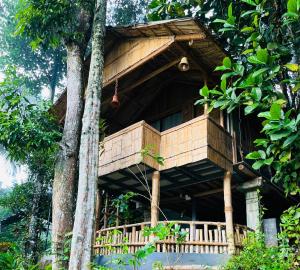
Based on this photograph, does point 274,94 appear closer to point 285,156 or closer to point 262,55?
point 262,55

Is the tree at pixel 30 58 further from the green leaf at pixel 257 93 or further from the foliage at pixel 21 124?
the green leaf at pixel 257 93

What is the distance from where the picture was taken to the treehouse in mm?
8961

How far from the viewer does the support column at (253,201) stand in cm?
998

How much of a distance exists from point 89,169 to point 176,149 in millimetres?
3475

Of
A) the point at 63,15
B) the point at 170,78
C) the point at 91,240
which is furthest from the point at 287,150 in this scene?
the point at 170,78

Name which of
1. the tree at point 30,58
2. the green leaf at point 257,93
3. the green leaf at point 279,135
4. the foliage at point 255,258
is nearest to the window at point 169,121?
the foliage at point 255,258

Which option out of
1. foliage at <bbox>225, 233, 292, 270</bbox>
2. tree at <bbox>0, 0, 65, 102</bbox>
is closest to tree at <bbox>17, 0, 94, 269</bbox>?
foliage at <bbox>225, 233, 292, 270</bbox>

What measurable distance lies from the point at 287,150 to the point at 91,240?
3.52 meters

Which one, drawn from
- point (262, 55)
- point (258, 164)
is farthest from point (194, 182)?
point (262, 55)

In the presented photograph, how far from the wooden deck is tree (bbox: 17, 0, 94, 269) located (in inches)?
62.0

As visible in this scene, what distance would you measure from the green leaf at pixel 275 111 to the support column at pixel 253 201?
639cm

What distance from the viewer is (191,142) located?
30.7 feet

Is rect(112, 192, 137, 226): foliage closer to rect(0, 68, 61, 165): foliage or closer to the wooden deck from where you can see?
the wooden deck

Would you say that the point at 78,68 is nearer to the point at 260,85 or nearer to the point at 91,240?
the point at 91,240
